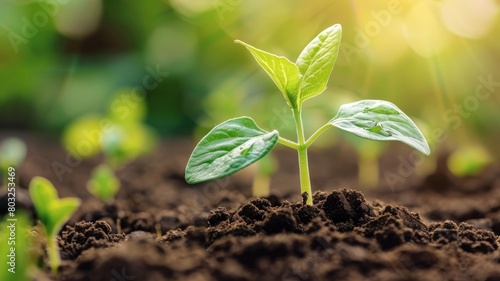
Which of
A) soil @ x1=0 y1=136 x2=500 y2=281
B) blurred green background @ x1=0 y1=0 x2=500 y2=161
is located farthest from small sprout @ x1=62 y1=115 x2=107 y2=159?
soil @ x1=0 y1=136 x2=500 y2=281

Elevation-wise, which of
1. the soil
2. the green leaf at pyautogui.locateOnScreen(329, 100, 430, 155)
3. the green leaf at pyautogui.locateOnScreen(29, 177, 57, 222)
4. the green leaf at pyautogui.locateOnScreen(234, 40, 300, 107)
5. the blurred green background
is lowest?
the soil

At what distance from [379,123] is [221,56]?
12.9ft

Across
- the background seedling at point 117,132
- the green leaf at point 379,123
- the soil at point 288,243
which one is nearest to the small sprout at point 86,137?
the background seedling at point 117,132

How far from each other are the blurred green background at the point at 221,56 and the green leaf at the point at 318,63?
236cm

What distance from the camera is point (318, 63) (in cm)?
149

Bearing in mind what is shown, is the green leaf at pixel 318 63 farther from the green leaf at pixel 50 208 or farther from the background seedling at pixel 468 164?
the background seedling at pixel 468 164

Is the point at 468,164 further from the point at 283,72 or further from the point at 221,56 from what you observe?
the point at 221,56

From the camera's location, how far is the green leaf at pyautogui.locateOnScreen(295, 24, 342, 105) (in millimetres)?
1479

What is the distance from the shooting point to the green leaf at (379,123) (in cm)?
132

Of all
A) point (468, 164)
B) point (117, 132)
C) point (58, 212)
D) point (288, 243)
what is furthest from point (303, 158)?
point (468, 164)

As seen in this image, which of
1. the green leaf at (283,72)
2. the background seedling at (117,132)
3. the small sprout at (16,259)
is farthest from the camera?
the background seedling at (117,132)

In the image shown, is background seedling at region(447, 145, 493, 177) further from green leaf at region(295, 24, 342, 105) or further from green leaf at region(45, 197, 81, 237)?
green leaf at region(45, 197, 81, 237)

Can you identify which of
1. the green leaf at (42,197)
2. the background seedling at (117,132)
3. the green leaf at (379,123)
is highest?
the background seedling at (117,132)

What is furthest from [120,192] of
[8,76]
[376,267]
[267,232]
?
[8,76]
